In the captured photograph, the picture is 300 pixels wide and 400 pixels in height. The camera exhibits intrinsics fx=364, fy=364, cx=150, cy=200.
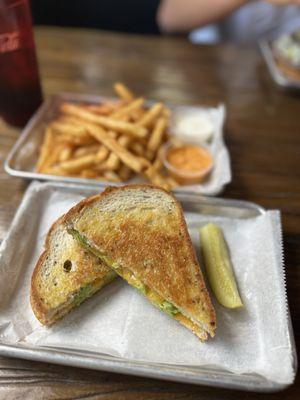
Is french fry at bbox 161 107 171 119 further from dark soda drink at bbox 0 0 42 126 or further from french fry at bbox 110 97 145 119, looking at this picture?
dark soda drink at bbox 0 0 42 126

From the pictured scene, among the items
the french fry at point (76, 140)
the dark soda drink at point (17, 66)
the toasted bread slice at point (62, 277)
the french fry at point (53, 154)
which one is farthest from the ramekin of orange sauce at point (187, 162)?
the dark soda drink at point (17, 66)

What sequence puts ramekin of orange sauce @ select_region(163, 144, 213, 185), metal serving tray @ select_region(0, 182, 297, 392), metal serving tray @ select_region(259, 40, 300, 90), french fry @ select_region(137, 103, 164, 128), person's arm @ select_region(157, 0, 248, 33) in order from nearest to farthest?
1. metal serving tray @ select_region(0, 182, 297, 392)
2. ramekin of orange sauce @ select_region(163, 144, 213, 185)
3. french fry @ select_region(137, 103, 164, 128)
4. metal serving tray @ select_region(259, 40, 300, 90)
5. person's arm @ select_region(157, 0, 248, 33)

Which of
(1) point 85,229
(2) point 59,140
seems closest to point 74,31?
(2) point 59,140

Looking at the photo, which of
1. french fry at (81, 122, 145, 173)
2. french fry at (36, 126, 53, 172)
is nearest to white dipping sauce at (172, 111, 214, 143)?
french fry at (81, 122, 145, 173)

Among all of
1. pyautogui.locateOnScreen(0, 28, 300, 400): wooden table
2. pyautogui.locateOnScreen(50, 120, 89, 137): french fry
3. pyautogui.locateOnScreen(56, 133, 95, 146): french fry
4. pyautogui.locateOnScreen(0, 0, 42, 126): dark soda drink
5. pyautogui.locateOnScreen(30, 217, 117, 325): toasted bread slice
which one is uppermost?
pyautogui.locateOnScreen(0, 0, 42, 126): dark soda drink

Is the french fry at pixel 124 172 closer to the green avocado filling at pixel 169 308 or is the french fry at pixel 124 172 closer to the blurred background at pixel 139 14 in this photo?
the green avocado filling at pixel 169 308

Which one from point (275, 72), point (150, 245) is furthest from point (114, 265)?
point (275, 72)

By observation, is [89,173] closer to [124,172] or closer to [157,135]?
[124,172]
